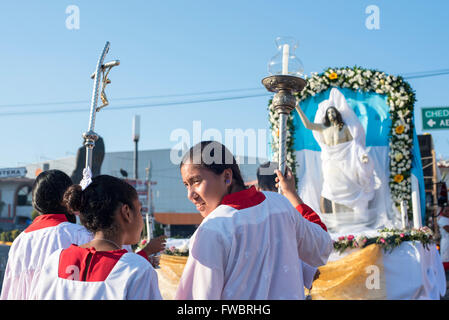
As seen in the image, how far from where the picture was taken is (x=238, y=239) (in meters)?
1.99

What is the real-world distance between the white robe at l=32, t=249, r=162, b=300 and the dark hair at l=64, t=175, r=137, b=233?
0.68 feet

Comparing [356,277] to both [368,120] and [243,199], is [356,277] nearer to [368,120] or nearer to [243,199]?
[368,120]

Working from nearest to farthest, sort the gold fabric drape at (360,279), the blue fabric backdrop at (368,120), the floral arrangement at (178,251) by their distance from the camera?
the gold fabric drape at (360,279), the floral arrangement at (178,251), the blue fabric backdrop at (368,120)

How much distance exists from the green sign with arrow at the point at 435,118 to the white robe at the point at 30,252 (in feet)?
32.7

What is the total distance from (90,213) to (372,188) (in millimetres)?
8714

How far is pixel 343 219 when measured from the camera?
389 inches

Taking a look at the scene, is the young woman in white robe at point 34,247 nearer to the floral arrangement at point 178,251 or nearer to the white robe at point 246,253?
the white robe at point 246,253

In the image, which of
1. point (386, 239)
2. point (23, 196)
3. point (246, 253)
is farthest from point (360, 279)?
point (23, 196)

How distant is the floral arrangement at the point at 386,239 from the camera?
6.93 m

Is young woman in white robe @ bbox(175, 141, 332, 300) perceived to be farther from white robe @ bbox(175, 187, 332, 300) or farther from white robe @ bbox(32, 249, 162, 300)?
white robe @ bbox(32, 249, 162, 300)

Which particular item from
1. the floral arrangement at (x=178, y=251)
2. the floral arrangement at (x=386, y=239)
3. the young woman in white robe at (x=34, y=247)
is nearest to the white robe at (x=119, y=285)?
the young woman in white robe at (x=34, y=247)

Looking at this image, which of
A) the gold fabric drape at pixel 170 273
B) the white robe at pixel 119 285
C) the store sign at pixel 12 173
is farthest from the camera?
the store sign at pixel 12 173

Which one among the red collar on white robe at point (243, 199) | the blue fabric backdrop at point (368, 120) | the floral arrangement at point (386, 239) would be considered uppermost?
the blue fabric backdrop at point (368, 120)

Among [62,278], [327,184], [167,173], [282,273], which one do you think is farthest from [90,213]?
[167,173]
